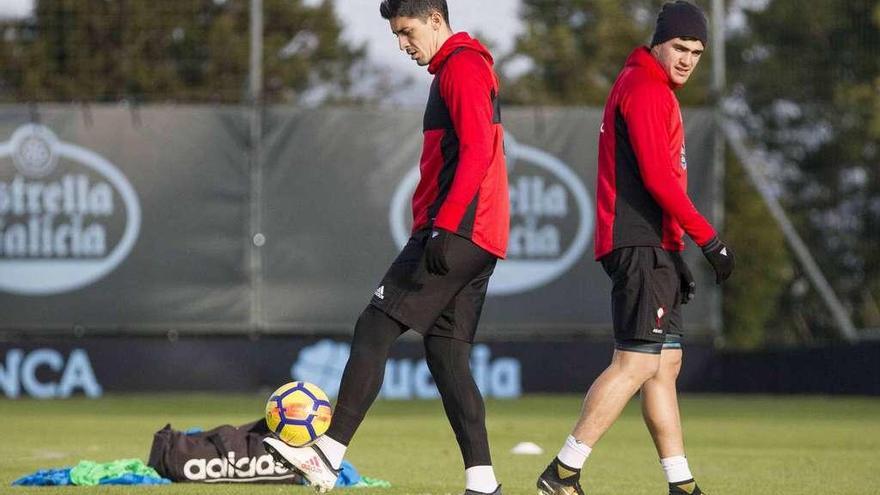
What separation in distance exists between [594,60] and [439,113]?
17353 mm

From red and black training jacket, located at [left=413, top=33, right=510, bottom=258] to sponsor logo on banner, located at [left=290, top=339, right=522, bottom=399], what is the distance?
1088 centimetres

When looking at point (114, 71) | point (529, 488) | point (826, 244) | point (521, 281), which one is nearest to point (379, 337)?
point (529, 488)

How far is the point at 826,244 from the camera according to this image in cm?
2184

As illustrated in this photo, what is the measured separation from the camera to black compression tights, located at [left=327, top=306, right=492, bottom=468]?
659 centimetres

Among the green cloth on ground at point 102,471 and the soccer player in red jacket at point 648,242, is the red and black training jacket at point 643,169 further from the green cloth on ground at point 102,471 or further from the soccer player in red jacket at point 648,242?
the green cloth on ground at point 102,471

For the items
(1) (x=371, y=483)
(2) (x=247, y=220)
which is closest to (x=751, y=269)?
(2) (x=247, y=220)

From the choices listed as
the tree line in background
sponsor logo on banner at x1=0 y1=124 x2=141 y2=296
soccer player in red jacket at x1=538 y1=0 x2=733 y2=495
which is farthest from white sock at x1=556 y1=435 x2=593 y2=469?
the tree line in background

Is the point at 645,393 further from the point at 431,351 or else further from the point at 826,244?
the point at 826,244

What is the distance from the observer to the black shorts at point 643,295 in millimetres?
6906

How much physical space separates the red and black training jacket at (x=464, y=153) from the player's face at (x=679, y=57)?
783 millimetres

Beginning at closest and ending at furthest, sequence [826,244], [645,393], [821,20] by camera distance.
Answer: [645,393]
[826,244]
[821,20]

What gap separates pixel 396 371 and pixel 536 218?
7.16 feet

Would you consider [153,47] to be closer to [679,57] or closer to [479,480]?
[679,57]

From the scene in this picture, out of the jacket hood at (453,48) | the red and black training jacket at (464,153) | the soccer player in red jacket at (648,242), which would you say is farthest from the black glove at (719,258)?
the jacket hood at (453,48)
